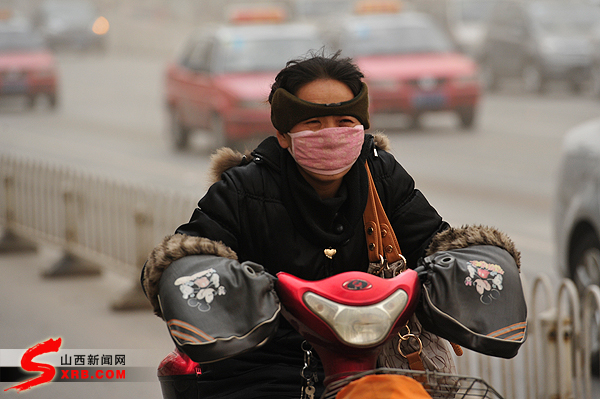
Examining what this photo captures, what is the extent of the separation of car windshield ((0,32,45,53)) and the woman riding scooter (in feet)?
67.5

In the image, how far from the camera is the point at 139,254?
22.2 ft

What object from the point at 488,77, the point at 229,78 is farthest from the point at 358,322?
the point at 488,77

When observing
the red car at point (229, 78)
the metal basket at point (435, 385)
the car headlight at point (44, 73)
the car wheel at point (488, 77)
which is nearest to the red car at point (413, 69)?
the red car at point (229, 78)

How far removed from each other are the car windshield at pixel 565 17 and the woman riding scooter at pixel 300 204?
791 inches

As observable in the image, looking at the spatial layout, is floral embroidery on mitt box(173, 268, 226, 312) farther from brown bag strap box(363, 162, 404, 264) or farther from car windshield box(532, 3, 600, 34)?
car windshield box(532, 3, 600, 34)

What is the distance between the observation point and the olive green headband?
2.49 m

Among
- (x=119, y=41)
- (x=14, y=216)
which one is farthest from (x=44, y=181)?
(x=119, y=41)

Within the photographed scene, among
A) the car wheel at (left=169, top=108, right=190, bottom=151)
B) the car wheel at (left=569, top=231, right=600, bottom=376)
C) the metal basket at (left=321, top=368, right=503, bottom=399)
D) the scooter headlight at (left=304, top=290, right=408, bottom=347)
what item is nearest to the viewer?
the metal basket at (left=321, top=368, right=503, bottom=399)

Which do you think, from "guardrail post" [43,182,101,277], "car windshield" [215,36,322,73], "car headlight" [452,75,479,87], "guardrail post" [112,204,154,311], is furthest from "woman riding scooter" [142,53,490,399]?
"car headlight" [452,75,479,87]

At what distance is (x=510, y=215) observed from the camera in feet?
33.2

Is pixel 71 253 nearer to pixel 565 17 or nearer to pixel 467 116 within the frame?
pixel 467 116

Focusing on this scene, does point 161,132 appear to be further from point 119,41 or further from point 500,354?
point 119,41

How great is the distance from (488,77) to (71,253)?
60.3ft

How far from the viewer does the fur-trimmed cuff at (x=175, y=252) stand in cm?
231
